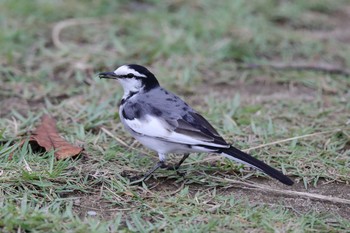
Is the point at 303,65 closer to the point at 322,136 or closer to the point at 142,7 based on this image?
the point at 322,136

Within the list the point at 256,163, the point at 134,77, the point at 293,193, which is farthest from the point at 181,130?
the point at 293,193

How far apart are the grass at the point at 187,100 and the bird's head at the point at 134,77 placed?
51 centimetres

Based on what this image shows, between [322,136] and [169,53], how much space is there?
227cm

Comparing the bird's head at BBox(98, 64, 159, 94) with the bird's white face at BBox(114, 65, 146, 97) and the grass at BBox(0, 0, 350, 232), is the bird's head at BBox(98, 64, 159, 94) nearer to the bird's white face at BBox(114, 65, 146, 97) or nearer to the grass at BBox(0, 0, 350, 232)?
the bird's white face at BBox(114, 65, 146, 97)

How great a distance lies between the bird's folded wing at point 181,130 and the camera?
15.0 feet

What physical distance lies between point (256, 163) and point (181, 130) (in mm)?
599

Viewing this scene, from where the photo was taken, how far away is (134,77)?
5234mm

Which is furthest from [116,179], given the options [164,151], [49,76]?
[49,76]

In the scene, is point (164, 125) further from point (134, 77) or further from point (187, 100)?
point (187, 100)

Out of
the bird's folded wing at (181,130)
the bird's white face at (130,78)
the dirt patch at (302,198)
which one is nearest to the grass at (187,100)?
the dirt patch at (302,198)

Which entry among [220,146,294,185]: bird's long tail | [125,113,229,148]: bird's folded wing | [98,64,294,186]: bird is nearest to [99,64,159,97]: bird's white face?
[98,64,294,186]: bird

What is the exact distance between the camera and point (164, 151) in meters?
4.79

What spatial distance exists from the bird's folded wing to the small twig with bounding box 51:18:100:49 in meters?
2.75

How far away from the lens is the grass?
4223 millimetres
